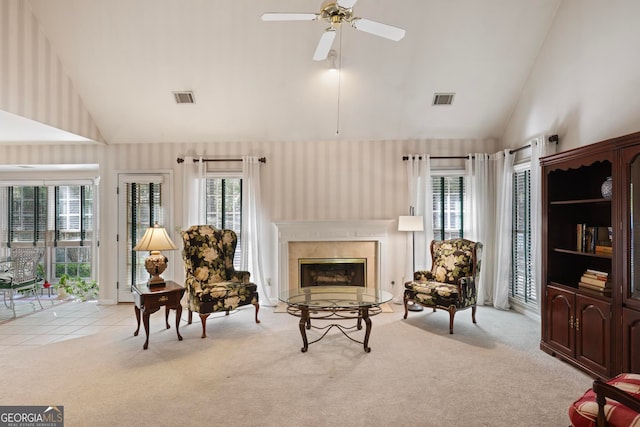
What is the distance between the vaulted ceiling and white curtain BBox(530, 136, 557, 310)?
103 centimetres

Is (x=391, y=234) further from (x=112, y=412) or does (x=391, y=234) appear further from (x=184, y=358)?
(x=112, y=412)

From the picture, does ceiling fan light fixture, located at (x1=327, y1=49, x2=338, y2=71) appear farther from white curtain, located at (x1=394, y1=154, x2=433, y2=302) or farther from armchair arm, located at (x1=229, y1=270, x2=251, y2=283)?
armchair arm, located at (x1=229, y1=270, x2=251, y2=283)

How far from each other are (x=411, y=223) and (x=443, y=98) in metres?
1.81

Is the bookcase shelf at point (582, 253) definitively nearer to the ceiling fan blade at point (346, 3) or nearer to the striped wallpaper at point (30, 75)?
the ceiling fan blade at point (346, 3)

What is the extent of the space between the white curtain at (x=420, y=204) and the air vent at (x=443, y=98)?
0.82 meters

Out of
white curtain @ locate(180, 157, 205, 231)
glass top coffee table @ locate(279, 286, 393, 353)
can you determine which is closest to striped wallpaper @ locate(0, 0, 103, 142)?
white curtain @ locate(180, 157, 205, 231)

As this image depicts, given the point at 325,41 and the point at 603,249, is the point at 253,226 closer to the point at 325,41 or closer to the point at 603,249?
the point at 325,41

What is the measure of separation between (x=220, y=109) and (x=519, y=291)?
5016mm

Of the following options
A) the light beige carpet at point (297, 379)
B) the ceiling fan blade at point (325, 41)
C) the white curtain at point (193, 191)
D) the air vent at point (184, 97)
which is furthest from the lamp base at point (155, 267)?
the ceiling fan blade at point (325, 41)

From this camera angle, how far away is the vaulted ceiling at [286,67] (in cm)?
396

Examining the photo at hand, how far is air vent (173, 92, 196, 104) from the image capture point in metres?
4.84

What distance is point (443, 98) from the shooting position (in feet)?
16.1

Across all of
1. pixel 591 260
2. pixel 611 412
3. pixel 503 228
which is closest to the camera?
pixel 611 412

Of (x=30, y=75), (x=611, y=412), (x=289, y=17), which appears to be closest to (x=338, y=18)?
(x=289, y=17)
